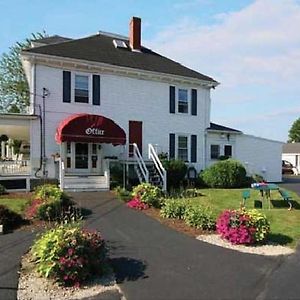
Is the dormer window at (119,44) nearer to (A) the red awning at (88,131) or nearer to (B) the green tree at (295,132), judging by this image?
(A) the red awning at (88,131)

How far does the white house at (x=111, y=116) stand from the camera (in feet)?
72.0

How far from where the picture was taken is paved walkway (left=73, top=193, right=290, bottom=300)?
24.6ft

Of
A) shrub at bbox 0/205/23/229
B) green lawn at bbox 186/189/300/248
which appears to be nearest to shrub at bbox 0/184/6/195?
shrub at bbox 0/205/23/229

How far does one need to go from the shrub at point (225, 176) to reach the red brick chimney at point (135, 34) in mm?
10544

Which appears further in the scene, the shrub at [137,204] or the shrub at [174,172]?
the shrub at [174,172]

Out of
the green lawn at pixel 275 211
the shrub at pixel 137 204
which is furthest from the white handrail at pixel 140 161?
the shrub at pixel 137 204

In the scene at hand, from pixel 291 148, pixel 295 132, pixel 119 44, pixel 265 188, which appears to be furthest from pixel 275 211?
pixel 295 132

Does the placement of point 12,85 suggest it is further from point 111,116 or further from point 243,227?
point 243,227

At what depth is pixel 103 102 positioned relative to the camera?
80.5 feet

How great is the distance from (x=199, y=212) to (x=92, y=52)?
15721 mm

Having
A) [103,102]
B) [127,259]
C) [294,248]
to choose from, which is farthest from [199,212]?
[103,102]

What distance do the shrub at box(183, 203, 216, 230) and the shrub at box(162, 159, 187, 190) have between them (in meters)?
10.3

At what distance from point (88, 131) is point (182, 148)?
334 inches

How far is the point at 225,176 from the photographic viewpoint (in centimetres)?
2450
